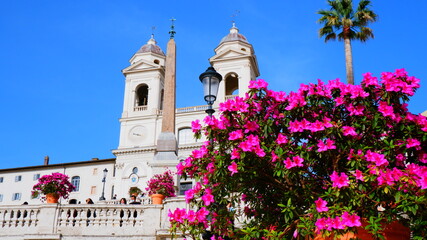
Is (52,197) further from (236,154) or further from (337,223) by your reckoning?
(337,223)

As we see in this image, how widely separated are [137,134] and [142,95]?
24.3ft

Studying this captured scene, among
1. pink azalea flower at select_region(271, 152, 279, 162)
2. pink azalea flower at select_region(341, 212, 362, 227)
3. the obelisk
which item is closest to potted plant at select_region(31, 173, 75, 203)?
the obelisk

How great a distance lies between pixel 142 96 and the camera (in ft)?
204

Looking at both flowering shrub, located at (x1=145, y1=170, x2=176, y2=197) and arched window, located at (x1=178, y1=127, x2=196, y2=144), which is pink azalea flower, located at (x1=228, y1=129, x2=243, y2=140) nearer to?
flowering shrub, located at (x1=145, y1=170, x2=176, y2=197)

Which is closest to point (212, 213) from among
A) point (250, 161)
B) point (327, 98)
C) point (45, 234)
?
point (250, 161)

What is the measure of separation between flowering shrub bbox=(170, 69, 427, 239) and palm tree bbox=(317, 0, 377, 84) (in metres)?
17.6

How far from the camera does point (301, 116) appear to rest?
318 inches

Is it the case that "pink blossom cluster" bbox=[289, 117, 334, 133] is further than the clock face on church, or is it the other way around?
the clock face on church

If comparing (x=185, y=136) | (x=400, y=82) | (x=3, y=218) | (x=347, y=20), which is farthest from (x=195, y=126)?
(x=185, y=136)

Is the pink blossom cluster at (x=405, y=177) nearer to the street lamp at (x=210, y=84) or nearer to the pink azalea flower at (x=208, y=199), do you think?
the pink azalea flower at (x=208, y=199)

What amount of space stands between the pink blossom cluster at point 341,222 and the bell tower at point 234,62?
48.8 meters

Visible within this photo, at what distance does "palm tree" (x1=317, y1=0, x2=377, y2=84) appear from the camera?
82.1ft

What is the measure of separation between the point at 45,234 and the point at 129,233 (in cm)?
257

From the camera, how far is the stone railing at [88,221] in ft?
45.6
